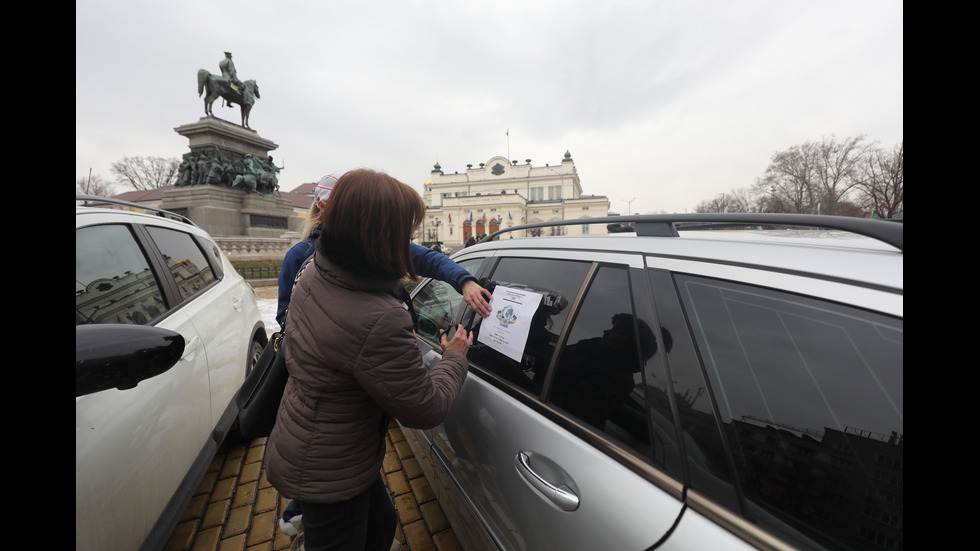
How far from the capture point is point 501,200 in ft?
181

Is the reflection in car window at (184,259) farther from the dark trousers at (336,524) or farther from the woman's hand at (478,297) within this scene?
the woman's hand at (478,297)

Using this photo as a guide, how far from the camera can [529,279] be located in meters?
1.57

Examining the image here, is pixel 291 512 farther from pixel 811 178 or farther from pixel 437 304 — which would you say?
pixel 811 178

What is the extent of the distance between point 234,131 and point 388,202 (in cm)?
2018

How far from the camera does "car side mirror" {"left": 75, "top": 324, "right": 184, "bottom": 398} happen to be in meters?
0.94

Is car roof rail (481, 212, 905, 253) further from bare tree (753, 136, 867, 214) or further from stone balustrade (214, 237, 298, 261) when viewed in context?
bare tree (753, 136, 867, 214)

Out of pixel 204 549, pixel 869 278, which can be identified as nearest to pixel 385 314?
pixel 869 278

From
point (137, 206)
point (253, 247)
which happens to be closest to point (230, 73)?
point (253, 247)

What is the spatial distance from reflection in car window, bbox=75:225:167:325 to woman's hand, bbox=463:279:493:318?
169 cm

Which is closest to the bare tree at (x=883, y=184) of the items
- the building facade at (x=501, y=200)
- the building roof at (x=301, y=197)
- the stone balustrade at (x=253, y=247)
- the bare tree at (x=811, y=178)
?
the bare tree at (x=811, y=178)

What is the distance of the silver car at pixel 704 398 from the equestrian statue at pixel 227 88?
2252 centimetres

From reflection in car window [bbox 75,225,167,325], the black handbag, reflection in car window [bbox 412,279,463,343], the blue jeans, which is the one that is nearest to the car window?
reflection in car window [bbox 412,279,463,343]

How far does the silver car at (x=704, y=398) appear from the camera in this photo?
72 centimetres
